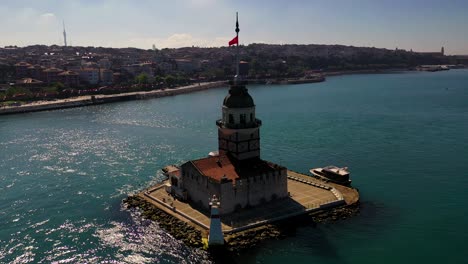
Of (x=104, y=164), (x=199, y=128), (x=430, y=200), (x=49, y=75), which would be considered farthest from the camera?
(x=49, y=75)

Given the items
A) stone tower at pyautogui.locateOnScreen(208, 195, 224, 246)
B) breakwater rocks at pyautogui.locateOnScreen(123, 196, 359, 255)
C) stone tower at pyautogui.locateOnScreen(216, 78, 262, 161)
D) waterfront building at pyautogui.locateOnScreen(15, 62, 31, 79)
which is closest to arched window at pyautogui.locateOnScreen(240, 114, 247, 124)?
stone tower at pyautogui.locateOnScreen(216, 78, 262, 161)

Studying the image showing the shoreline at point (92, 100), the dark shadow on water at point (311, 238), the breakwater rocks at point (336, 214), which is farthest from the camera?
the shoreline at point (92, 100)

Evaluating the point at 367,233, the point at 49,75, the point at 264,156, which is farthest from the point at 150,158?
the point at 49,75

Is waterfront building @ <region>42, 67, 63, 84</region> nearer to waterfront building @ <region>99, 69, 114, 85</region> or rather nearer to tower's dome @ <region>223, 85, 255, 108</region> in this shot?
waterfront building @ <region>99, 69, 114, 85</region>

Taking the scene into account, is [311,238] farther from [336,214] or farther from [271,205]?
[271,205]

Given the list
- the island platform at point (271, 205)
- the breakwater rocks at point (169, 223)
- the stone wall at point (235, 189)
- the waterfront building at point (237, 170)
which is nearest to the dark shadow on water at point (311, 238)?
the island platform at point (271, 205)

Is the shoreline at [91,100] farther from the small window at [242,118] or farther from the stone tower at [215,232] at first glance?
the stone tower at [215,232]

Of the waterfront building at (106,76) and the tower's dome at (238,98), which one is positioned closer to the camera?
the tower's dome at (238,98)

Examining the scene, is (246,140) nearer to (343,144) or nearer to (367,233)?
(367,233)
